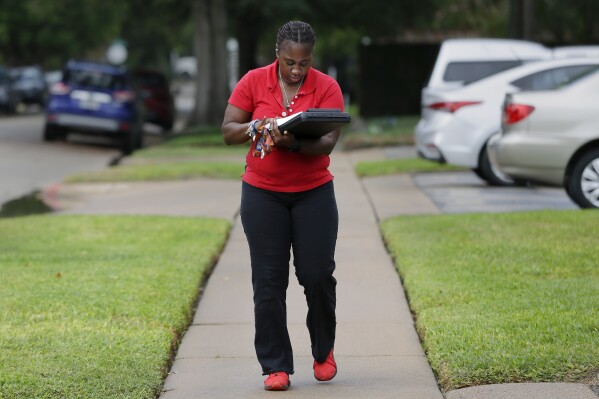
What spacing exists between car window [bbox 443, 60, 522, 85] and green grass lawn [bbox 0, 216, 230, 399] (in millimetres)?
6678

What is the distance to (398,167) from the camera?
1848 cm

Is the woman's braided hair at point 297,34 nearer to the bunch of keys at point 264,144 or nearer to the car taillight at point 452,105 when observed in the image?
the bunch of keys at point 264,144

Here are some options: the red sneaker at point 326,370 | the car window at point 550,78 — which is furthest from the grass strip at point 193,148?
the red sneaker at point 326,370

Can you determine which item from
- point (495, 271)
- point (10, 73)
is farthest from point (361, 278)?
point (10, 73)

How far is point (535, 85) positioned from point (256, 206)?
937 centimetres

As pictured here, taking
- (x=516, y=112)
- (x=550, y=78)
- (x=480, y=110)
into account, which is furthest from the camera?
(x=480, y=110)

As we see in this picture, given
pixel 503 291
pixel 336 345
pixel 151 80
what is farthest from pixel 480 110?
pixel 151 80

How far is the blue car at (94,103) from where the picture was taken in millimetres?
25109

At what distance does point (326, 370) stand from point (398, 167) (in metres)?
12.6

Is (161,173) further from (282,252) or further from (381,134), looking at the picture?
(282,252)

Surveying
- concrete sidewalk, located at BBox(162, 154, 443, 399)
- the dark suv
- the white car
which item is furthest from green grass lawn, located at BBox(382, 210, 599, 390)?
the dark suv

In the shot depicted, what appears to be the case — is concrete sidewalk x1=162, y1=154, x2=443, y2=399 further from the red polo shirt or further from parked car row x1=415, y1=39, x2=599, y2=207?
parked car row x1=415, y1=39, x2=599, y2=207

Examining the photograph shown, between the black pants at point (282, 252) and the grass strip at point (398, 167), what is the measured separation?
39.6ft

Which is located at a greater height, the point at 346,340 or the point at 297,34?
the point at 297,34
